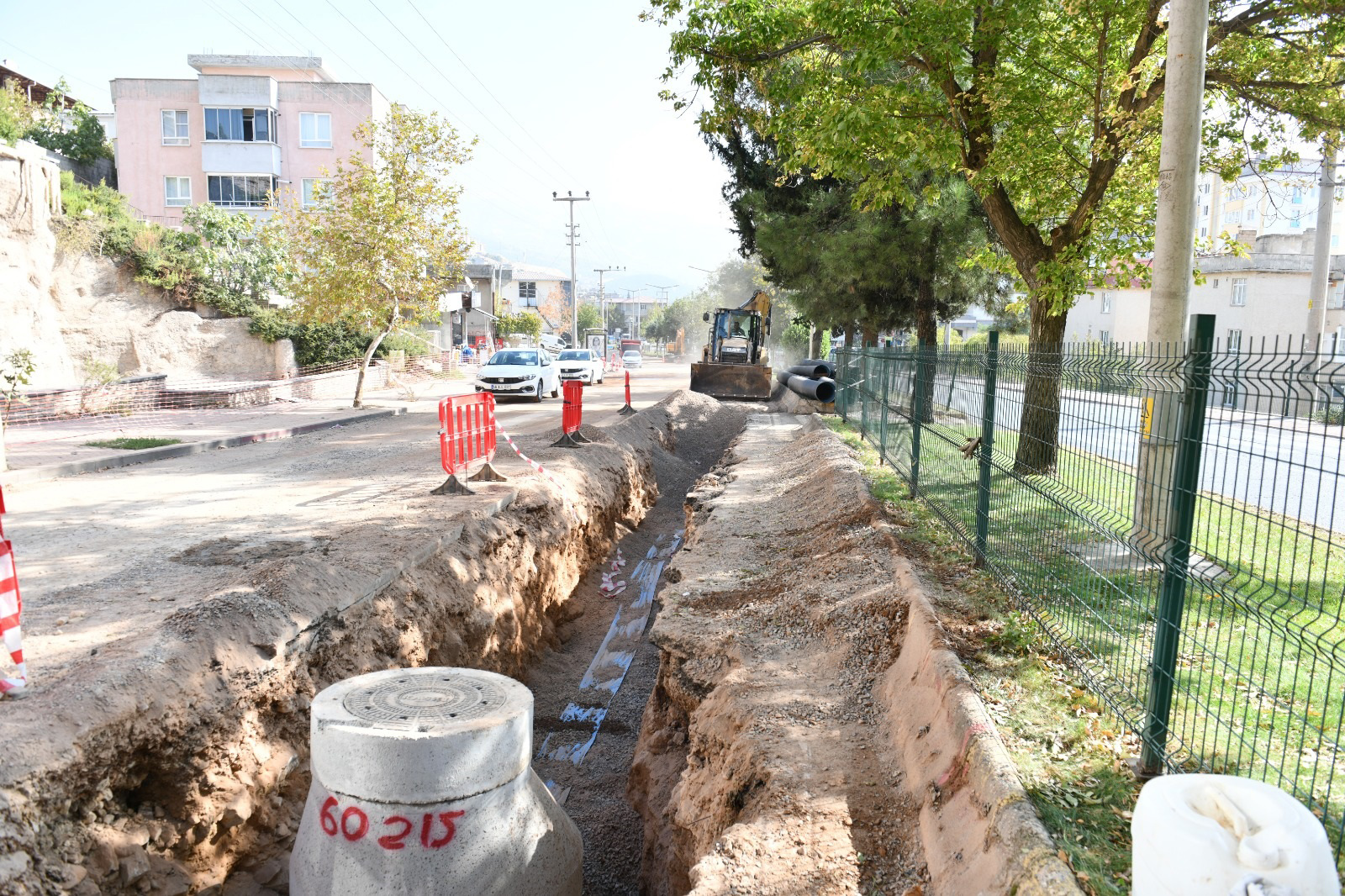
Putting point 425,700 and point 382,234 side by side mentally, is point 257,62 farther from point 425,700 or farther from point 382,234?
point 425,700

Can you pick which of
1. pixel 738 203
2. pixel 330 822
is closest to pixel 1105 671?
pixel 330 822

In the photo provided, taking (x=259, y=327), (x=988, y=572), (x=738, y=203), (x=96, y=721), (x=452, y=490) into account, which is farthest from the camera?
(x=259, y=327)

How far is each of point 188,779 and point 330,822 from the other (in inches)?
38.0

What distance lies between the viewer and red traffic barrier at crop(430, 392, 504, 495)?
1031 centimetres

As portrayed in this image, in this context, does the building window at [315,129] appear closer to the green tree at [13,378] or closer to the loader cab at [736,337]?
the loader cab at [736,337]

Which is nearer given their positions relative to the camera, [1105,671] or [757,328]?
[1105,671]

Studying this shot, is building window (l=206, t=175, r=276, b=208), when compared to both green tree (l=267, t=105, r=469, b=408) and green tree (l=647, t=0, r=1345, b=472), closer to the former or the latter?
green tree (l=267, t=105, r=469, b=408)

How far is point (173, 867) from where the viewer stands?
4.67 meters

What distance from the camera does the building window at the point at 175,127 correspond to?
41188mm

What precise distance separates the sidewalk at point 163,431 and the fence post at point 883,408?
11284mm

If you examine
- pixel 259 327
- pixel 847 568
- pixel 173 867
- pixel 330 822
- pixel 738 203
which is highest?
pixel 738 203

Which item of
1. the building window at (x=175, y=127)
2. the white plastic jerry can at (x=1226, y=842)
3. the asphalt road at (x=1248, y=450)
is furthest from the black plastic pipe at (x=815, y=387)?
the building window at (x=175, y=127)

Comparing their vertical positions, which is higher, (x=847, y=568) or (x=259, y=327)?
(x=259, y=327)

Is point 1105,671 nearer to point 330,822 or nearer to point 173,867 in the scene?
point 330,822
